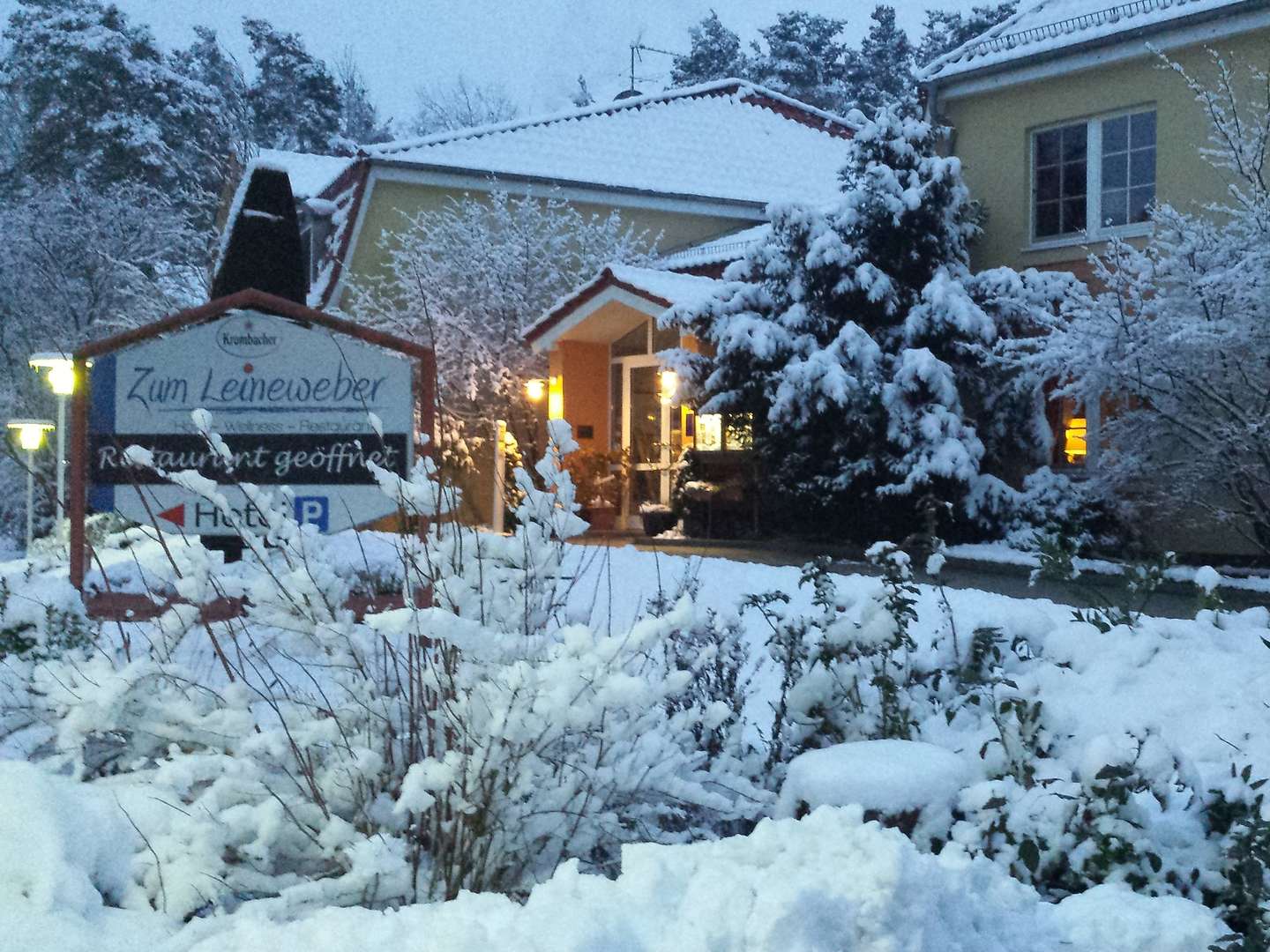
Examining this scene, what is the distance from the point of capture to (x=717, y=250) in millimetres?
19578

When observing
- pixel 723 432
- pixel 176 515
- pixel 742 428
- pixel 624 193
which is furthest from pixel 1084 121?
pixel 176 515

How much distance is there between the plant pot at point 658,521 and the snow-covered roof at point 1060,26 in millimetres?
5952

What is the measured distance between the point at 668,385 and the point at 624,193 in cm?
623

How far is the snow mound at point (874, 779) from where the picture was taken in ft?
9.62

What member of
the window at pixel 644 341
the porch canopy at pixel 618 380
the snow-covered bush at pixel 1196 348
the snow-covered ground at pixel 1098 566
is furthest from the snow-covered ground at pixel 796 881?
the window at pixel 644 341

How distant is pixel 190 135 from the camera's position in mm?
38000

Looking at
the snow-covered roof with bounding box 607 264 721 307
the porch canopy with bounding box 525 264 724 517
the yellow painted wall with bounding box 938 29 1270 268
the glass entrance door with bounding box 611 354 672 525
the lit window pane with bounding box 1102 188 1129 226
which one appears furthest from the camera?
the glass entrance door with bounding box 611 354 672 525

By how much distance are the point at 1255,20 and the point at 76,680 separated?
12723 millimetres

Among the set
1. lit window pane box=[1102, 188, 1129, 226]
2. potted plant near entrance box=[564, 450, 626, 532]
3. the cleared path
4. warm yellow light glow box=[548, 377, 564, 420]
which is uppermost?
lit window pane box=[1102, 188, 1129, 226]

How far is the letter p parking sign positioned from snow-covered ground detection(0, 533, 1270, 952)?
1676mm

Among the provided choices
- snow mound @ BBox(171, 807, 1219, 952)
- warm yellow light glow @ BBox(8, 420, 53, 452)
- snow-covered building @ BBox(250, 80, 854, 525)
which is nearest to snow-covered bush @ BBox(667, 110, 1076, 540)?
snow-covered building @ BBox(250, 80, 854, 525)

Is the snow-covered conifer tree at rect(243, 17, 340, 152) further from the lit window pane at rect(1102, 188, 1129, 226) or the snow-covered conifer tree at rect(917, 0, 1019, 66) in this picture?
the lit window pane at rect(1102, 188, 1129, 226)

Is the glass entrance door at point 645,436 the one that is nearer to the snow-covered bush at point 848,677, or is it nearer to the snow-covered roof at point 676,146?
the snow-covered roof at point 676,146

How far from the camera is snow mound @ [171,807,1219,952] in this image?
2.06 metres
